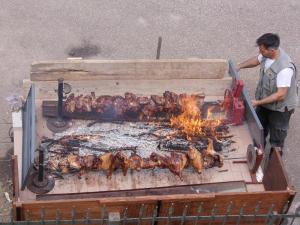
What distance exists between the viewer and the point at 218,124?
821 centimetres

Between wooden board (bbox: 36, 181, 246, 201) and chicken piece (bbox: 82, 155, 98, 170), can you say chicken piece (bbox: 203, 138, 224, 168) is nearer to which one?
wooden board (bbox: 36, 181, 246, 201)

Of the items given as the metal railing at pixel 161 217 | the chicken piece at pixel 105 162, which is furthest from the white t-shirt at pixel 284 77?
the chicken piece at pixel 105 162

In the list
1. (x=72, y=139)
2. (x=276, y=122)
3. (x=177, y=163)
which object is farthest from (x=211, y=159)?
(x=72, y=139)

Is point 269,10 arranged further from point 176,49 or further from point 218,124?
point 218,124

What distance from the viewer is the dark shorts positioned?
8.45 metres

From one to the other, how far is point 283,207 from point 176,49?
493 cm

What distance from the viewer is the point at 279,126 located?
28.0ft

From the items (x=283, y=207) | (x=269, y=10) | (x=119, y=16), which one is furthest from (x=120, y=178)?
(x=269, y=10)

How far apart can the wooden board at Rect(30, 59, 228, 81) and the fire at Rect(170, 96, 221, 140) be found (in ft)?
1.99

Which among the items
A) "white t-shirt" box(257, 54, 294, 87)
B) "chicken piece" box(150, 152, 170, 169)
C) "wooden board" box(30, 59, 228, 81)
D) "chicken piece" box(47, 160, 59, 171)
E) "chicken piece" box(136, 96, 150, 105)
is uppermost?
"white t-shirt" box(257, 54, 294, 87)

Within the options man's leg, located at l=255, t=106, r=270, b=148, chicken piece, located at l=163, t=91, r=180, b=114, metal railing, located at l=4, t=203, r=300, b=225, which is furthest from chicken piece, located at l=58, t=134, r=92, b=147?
man's leg, located at l=255, t=106, r=270, b=148

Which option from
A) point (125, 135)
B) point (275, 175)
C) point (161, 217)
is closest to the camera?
point (161, 217)

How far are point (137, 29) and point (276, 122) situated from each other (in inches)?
162

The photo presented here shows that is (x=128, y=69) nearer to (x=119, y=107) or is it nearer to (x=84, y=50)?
(x=119, y=107)
